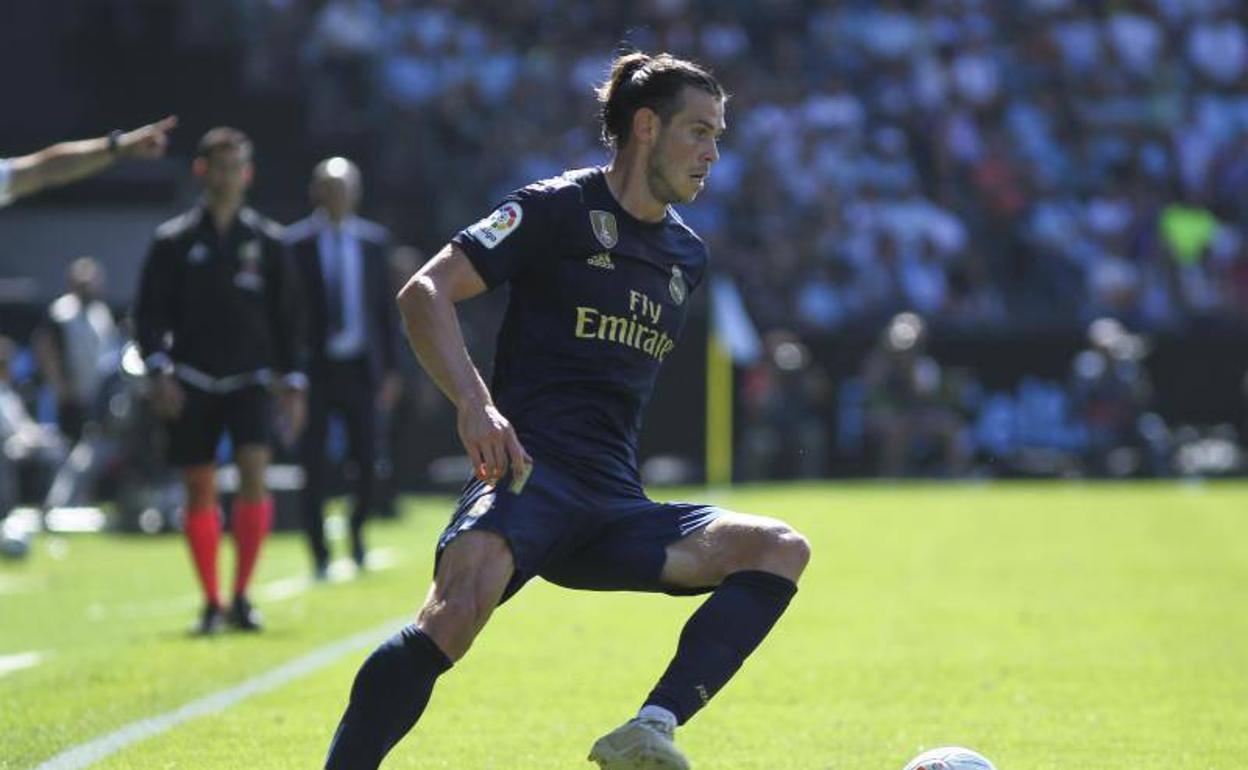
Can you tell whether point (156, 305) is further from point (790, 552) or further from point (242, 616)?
point (790, 552)

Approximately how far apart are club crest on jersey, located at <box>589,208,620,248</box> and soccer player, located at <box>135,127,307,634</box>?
5.67 metres

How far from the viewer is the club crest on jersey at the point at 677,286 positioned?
6872mm

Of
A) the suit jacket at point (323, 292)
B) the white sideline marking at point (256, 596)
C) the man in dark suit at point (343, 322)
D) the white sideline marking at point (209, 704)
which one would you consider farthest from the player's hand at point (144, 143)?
the suit jacket at point (323, 292)

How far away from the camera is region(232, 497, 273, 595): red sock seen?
12164mm

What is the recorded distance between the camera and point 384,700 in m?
6.07

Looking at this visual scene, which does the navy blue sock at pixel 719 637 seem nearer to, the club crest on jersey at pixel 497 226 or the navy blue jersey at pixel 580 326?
the navy blue jersey at pixel 580 326

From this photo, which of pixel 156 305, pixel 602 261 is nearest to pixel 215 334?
pixel 156 305

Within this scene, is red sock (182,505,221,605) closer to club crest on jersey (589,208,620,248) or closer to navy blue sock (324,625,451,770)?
club crest on jersey (589,208,620,248)

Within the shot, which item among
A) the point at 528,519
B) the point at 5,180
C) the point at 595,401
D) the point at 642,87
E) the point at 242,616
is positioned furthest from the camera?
the point at 242,616

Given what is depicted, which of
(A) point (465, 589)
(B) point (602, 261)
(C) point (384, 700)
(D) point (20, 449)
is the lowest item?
(D) point (20, 449)

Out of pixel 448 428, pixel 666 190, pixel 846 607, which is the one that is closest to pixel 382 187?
pixel 448 428

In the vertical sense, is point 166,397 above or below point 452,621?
above

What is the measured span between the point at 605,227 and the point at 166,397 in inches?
227

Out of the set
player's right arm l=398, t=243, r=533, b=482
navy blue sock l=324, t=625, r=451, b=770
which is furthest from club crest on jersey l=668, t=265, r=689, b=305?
navy blue sock l=324, t=625, r=451, b=770
